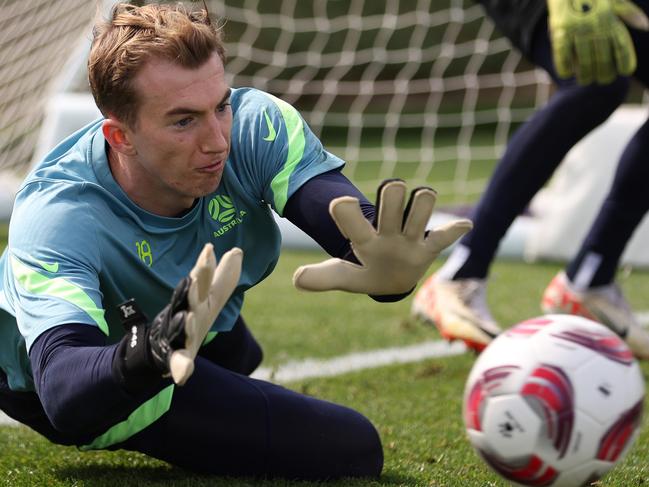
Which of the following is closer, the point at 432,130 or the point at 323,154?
the point at 323,154

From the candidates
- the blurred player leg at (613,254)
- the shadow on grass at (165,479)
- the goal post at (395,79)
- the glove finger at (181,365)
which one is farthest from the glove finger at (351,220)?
the goal post at (395,79)

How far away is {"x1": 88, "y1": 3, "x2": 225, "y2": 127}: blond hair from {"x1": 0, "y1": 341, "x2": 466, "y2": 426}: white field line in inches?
57.4

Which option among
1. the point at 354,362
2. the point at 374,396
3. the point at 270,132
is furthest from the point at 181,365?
the point at 354,362

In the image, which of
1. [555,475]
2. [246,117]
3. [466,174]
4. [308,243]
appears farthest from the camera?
[466,174]

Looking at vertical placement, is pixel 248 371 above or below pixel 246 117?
below

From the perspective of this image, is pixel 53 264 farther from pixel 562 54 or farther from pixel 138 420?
pixel 562 54

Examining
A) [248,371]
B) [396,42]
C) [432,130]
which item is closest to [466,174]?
[432,130]

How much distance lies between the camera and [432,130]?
14156 millimetres

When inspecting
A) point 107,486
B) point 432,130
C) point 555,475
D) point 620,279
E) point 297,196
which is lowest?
point 432,130

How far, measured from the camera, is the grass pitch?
288cm

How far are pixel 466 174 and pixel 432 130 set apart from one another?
5.92 ft

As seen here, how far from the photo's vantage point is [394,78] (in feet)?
45.2

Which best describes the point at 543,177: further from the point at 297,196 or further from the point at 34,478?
the point at 34,478

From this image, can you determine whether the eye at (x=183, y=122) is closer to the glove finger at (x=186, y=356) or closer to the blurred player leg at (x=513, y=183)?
the glove finger at (x=186, y=356)
